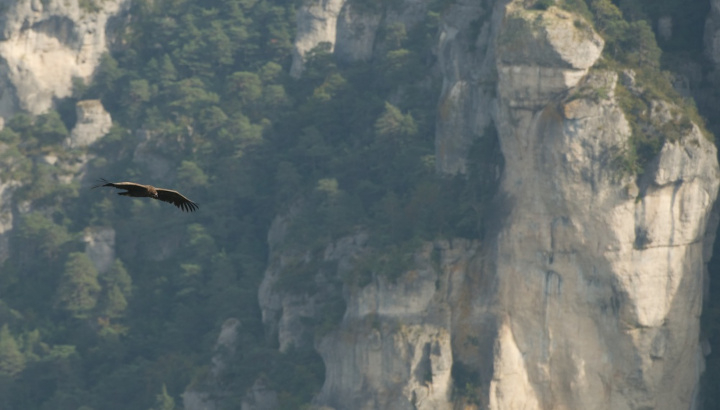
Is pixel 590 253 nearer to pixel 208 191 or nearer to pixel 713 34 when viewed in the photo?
pixel 713 34

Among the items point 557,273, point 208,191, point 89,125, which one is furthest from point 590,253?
point 89,125

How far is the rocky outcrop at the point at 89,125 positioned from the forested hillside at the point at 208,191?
75 cm

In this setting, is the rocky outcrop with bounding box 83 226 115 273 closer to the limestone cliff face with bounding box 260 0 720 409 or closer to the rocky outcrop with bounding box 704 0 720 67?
the limestone cliff face with bounding box 260 0 720 409

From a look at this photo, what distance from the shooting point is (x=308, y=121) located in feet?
Result: 356

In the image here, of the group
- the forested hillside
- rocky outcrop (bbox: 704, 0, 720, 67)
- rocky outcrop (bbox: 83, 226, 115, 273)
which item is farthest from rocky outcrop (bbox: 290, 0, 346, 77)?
rocky outcrop (bbox: 704, 0, 720, 67)

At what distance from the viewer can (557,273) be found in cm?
8956

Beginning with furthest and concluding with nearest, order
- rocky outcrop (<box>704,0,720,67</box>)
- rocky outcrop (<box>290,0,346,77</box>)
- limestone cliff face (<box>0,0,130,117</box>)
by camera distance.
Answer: limestone cliff face (<box>0,0,130,117</box>)
rocky outcrop (<box>290,0,346,77</box>)
rocky outcrop (<box>704,0,720,67</box>)

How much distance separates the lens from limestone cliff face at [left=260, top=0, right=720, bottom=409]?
88125mm

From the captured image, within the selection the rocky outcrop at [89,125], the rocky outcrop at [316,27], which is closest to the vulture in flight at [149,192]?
the rocky outcrop at [316,27]

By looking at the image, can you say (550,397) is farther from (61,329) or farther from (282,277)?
(61,329)

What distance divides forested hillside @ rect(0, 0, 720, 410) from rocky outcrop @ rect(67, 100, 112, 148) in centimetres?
75

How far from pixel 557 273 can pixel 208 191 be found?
1031 inches

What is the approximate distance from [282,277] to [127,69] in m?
22.9

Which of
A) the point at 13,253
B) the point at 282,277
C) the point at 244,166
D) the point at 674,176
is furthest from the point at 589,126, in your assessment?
the point at 13,253
